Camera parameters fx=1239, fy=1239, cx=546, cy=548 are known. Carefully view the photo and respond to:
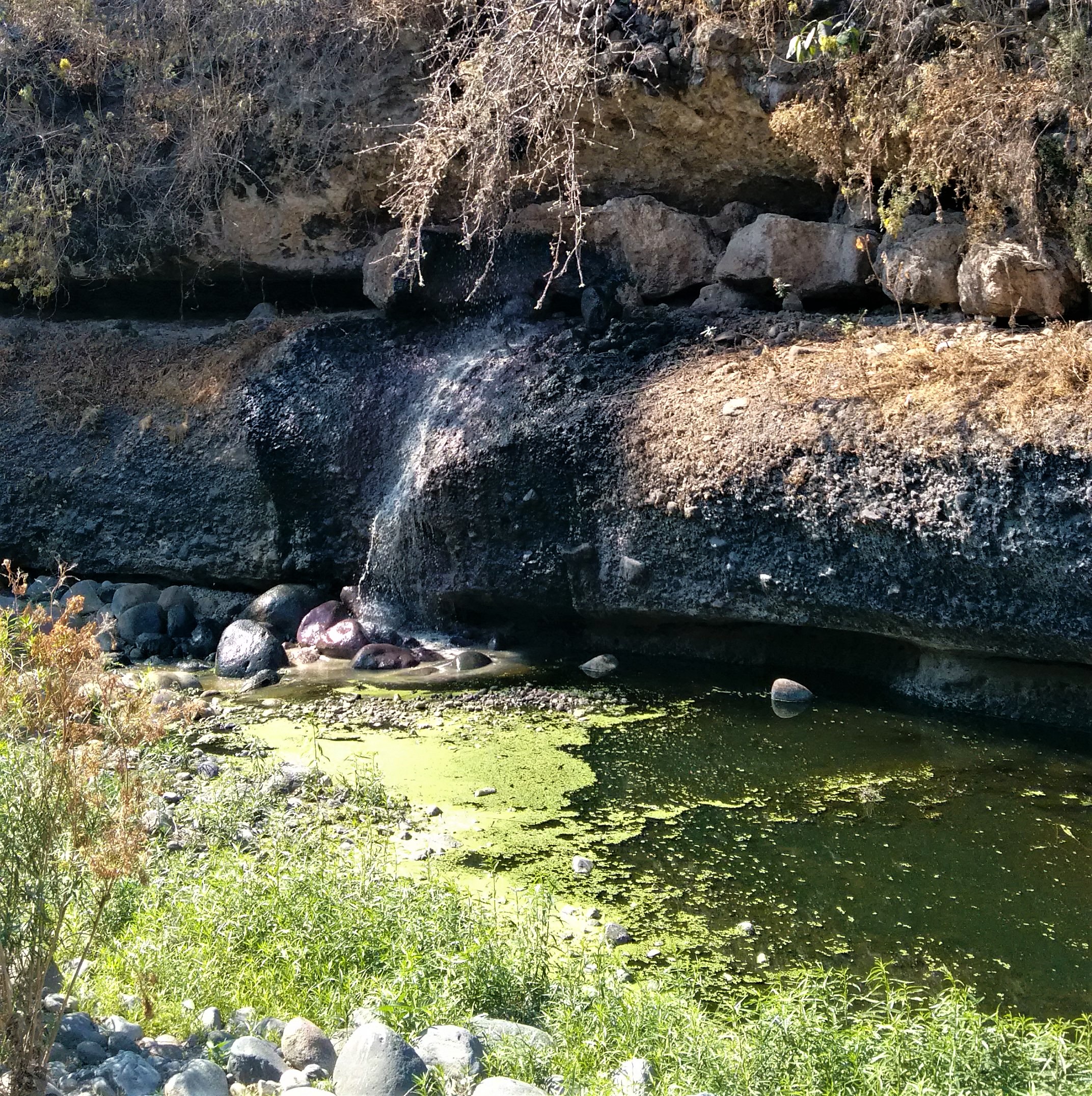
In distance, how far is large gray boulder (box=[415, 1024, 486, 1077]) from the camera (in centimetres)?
297

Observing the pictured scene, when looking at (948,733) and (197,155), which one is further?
(197,155)

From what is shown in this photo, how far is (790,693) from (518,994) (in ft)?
11.6

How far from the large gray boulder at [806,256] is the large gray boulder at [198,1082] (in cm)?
640

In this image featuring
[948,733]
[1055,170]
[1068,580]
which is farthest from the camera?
[1055,170]

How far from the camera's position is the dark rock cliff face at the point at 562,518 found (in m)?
6.02

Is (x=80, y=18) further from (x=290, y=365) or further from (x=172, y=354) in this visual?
(x=290, y=365)

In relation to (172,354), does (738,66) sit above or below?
above

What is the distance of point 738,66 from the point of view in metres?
7.99

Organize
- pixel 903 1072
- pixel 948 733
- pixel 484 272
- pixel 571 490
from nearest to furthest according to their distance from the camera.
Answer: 1. pixel 903 1072
2. pixel 948 733
3. pixel 571 490
4. pixel 484 272

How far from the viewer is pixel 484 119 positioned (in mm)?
8008

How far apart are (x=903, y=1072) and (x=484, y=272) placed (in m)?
6.12

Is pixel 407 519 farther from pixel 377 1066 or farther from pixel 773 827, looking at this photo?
pixel 377 1066

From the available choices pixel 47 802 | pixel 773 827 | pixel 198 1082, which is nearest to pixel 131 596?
pixel 773 827

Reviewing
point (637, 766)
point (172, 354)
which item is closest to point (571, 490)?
point (637, 766)
